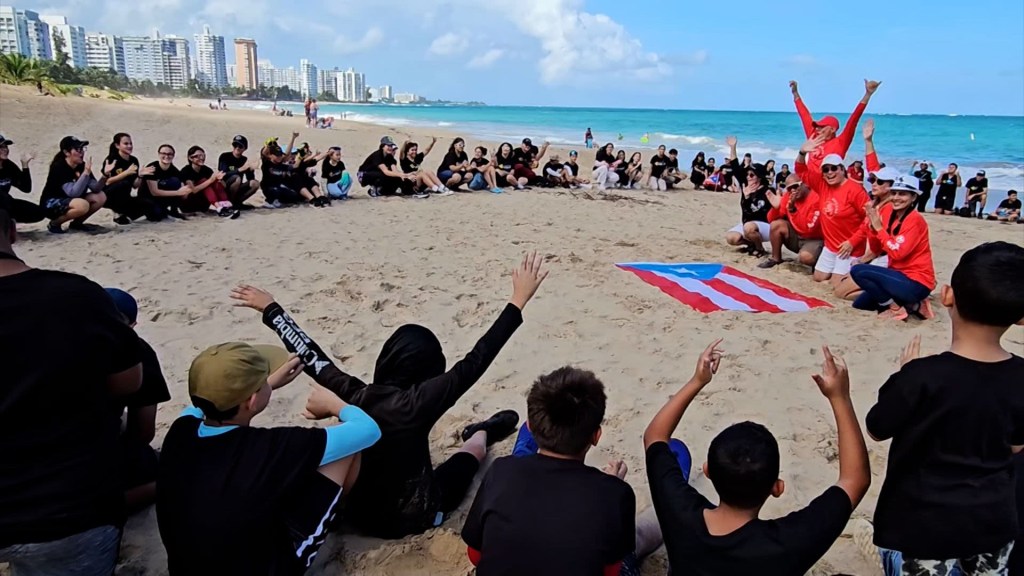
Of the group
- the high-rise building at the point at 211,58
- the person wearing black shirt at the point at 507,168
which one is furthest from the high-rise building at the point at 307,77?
the person wearing black shirt at the point at 507,168

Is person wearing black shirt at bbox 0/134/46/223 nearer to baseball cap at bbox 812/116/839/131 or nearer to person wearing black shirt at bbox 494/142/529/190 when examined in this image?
person wearing black shirt at bbox 494/142/529/190

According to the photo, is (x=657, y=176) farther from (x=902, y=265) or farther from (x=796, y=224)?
(x=902, y=265)

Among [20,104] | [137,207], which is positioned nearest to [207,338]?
[137,207]

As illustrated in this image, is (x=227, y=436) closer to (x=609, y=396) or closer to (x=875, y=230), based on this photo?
(x=609, y=396)

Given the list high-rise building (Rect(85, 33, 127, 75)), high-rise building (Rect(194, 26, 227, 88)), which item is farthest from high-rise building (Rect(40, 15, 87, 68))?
high-rise building (Rect(194, 26, 227, 88))

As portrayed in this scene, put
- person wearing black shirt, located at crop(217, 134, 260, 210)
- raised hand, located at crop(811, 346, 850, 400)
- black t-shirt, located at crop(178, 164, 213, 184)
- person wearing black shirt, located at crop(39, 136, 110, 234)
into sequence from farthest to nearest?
person wearing black shirt, located at crop(217, 134, 260, 210)
black t-shirt, located at crop(178, 164, 213, 184)
person wearing black shirt, located at crop(39, 136, 110, 234)
raised hand, located at crop(811, 346, 850, 400)

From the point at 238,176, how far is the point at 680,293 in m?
6.82

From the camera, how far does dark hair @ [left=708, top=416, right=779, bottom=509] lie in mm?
1746

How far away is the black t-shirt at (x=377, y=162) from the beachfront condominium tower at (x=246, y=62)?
129893mm

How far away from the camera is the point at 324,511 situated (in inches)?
87.3

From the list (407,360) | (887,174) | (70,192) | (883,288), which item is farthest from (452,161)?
(407,360)

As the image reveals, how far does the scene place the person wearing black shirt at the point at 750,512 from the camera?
1.75 m

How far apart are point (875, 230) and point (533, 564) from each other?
17.0 feet

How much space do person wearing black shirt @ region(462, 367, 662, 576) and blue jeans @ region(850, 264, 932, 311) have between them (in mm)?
4421
